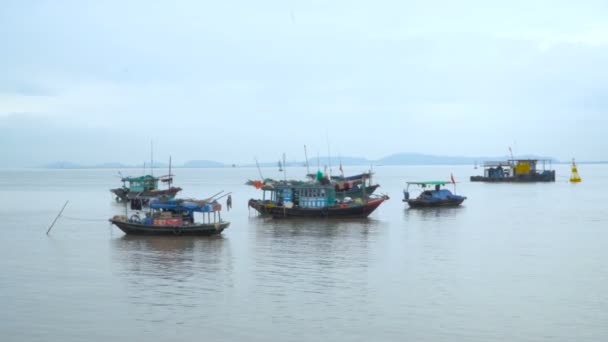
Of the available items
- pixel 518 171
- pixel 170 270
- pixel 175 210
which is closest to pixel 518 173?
pixel 518 171

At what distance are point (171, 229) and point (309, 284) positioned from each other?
44.0 ft

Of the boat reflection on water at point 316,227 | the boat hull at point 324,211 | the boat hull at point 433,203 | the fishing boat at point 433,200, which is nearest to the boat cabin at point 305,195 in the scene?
the boat hull at point 324,211

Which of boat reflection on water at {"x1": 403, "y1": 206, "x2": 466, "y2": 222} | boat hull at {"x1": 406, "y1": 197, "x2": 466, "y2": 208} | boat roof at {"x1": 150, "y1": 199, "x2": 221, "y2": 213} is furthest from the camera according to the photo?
boat hull at {"x1": 406, "y1": 197, "x2": 466, "y2": 208}

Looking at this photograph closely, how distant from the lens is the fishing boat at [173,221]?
34.0m

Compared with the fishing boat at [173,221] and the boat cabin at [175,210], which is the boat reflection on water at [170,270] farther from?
the boat cabin at [175,210]

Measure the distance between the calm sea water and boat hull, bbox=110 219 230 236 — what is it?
0.42 metres

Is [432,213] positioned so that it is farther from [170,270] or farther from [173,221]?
[170,270]

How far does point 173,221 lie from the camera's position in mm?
34062

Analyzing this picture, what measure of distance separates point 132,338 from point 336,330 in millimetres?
4853

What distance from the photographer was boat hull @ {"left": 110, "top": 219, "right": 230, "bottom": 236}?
3403 centimetres

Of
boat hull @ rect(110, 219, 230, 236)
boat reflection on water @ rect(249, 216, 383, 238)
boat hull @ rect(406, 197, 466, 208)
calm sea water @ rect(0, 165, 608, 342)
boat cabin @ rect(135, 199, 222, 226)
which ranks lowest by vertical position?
calm sea water @ rect(0, 165, 608, 342)

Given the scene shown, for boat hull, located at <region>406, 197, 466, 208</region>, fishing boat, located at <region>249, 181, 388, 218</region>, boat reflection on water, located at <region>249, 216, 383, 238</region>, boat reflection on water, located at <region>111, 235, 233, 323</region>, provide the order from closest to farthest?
boat reflection on water, located at <region>111, 235, 233, 323</region>
boat reflection on water, located at <region>249, 216, 383, 238</region>
fishing boat, located at <region>249, 181, 388, 218</region>
boat hull, located at <region>406, 197, 466, 208</region>

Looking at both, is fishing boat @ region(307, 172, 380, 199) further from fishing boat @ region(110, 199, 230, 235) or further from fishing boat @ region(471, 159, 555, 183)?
fishing boat @ region(471, 159, 555, 183)

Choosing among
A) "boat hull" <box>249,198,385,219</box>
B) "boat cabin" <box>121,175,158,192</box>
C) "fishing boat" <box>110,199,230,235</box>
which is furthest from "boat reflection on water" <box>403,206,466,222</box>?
"boat cabin" <box>121,175,158,192</box>
